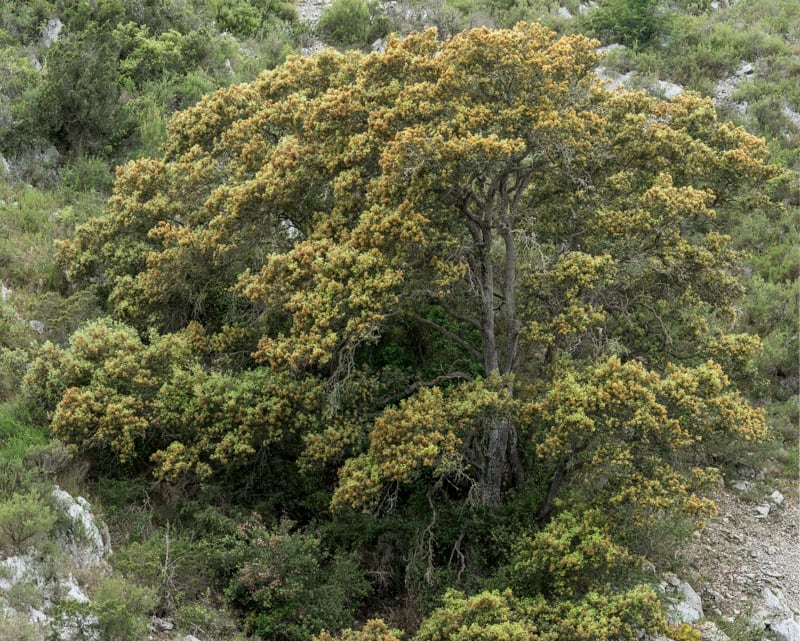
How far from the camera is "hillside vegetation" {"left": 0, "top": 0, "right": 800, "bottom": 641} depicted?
10.5 metres

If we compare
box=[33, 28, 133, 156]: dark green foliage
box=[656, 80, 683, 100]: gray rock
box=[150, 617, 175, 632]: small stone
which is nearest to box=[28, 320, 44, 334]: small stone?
box=[33, 28, 133, 156]: dark green foliage

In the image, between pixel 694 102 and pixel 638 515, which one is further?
pixel 694 102

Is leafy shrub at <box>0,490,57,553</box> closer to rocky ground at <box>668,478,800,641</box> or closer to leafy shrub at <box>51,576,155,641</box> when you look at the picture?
leafy shrub at <box>51,576,155,641</box>

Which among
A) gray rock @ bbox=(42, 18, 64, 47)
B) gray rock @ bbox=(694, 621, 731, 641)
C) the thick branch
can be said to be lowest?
gray rock @ bbox=(694, 621, 731, 641)

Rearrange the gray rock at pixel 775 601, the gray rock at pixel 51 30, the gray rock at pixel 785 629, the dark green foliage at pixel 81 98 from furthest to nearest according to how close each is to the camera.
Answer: the gray rock at pixel 51 30 < the dark green foliage at pixel 81 98 < the gray rock at pixel 775 601 < the gray rock at pixel 785 629

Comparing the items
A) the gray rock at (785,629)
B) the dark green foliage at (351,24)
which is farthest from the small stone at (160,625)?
the dark green foliage at (351,24)

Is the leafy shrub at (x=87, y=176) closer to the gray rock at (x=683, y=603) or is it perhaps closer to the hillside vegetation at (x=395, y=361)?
the hillside vegetation at (x=395, y=361)

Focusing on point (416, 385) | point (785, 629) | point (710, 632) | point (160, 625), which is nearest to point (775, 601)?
point (785, 629)

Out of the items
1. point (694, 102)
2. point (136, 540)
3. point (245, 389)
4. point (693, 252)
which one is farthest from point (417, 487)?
point (694, 102)

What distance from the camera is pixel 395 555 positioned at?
12352 mm

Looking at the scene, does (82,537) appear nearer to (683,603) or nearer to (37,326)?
(37,326)

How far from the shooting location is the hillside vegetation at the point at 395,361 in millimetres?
10453

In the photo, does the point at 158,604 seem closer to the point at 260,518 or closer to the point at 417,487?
the point at 260,518

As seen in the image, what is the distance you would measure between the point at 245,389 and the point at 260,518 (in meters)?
1.91
